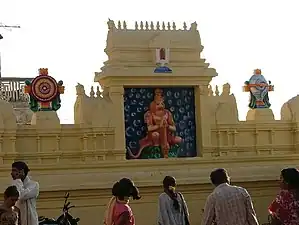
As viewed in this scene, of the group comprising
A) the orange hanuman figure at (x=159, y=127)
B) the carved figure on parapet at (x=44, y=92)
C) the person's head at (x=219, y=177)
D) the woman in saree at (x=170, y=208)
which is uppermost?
the carved figure on parapet at (x=44, y=92)

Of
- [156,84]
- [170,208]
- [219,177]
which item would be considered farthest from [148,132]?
[219,177]

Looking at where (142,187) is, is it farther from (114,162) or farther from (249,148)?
(249,148)

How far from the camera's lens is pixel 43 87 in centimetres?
1563

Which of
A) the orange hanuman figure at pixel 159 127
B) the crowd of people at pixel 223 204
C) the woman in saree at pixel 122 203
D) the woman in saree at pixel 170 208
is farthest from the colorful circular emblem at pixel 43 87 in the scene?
the woman in saree at pixel 122 203

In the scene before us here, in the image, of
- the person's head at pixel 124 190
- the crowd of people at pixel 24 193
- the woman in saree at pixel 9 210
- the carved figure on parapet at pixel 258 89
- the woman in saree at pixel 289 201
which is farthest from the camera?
the carved figure on parapet at pixel 258 89

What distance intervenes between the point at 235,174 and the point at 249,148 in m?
1.07

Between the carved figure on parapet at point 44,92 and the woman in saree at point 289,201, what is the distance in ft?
30.0

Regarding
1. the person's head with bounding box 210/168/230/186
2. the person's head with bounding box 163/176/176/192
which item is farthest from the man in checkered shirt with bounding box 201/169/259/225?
the person's head with bounding box 163/176/176/192

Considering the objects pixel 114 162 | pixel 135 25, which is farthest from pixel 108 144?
pixel 135 25

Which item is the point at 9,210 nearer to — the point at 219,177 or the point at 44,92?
the point at 219,177

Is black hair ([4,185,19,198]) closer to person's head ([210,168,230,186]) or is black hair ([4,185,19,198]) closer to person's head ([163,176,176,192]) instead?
person's head ([210,168,230,186])

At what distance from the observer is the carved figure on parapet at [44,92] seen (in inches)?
614

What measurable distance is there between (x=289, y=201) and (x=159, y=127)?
9328mm

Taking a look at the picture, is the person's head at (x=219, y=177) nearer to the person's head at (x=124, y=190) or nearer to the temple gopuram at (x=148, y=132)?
the person's head at (x=124, y=190)
